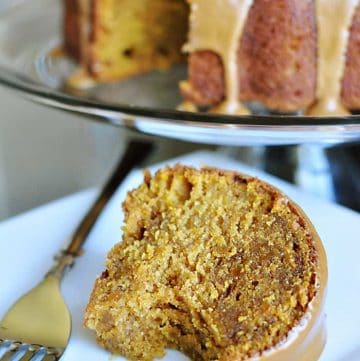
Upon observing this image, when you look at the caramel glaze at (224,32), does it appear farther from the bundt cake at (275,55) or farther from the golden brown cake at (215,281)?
the golden brown cake at (215,281)

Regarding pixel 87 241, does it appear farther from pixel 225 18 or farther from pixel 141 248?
pixel 225 18

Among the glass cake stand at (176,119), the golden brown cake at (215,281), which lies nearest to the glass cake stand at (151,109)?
the glass cake stand at (176,119)

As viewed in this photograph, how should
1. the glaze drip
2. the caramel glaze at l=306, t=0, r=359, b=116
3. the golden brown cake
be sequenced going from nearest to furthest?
1. the golden brown cake
2. the caramel glaze at l=306, t=0, r=359, b=116
3. the glaze drip

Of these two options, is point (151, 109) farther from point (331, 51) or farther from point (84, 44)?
point (84, 44)

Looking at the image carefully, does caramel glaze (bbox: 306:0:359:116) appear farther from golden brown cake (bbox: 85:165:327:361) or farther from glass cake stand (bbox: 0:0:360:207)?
golden brown cake (bbox: 85:165:327:361)

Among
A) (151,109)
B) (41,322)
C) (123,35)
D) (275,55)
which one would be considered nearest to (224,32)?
(275,55)

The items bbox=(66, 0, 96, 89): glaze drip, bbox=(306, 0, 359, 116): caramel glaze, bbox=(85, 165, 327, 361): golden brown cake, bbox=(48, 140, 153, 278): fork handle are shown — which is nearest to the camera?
bbox=(85, 165, 327, 361): golden brown cake

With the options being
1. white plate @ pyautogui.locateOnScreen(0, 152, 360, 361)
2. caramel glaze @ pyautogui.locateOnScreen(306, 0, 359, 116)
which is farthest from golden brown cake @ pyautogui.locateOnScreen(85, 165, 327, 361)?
caramel glaze @ pyautogui.locateOnScreen(306, 0, 359, 116)
